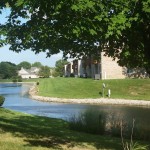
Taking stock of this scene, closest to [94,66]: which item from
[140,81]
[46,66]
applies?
[140,81]

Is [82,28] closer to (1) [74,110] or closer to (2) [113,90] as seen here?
(1) [74,110]

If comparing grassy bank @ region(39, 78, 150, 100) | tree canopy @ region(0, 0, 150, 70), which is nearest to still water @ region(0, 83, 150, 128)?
grassy bank @ region(39, 78, 150, 100)

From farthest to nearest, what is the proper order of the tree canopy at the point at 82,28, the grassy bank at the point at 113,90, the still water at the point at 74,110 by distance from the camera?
the grassy bank at the point at 113,90 < the still water at the point at 74,110 < the tree canopy at the point at 82,28

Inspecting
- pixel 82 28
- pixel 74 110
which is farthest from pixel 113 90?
pixel 82 28

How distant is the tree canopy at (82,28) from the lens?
10.0 meters

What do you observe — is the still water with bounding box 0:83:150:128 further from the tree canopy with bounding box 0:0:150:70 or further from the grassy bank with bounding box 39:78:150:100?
the tree canopy with bounding box 0:0:150:70

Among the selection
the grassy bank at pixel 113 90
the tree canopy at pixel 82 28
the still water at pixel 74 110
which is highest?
the tree canopy at pixel 82 28

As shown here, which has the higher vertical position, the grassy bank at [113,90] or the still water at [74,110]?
the grassy bank at [113,90]

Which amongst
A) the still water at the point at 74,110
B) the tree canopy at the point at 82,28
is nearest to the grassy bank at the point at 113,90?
the still water at the point at 74,110

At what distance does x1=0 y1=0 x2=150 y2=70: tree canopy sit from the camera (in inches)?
396

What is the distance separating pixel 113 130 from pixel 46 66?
590ft

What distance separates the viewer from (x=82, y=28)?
10.0 m

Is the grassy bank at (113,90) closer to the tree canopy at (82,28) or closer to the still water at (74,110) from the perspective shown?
the still water at (74,110)

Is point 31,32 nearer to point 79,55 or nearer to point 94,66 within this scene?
point 79,55
